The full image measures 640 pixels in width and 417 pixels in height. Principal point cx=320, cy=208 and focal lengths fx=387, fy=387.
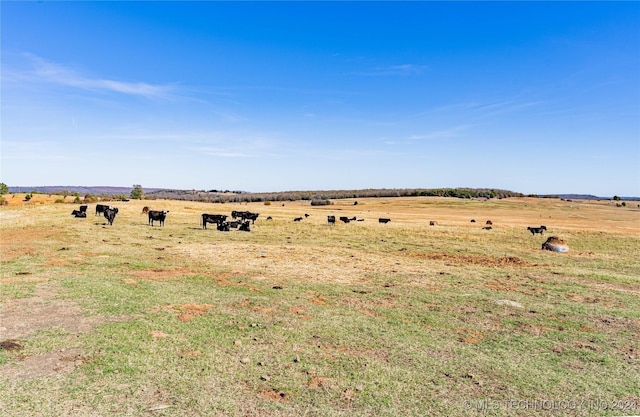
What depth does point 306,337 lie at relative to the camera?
9.47m

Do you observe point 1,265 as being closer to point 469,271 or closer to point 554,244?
point 469,271

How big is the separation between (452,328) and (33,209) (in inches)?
2029

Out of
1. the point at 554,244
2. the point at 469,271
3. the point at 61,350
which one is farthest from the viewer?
the point at 554,244

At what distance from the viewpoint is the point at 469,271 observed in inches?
763

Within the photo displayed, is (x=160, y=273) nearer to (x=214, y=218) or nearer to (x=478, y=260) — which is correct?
(x=478, y=260)

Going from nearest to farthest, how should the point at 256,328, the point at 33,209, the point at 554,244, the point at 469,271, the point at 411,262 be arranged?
the point at 256,328 → the point at 469,271 → the point at 411,262 → the point at 554,244 → the point at 33,209

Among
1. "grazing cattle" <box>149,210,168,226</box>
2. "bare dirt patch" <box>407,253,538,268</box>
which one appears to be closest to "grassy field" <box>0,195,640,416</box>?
"bare dirt patch" <box>407,253,538,268</box>

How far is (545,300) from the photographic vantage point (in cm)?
1408

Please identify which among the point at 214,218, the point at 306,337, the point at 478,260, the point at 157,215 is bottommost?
the point at 478,260

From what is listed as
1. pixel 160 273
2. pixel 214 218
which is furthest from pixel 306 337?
pixel 214 218

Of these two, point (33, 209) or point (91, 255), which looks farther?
point (33, 209)

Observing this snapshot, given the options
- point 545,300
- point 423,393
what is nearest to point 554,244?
point 545,300

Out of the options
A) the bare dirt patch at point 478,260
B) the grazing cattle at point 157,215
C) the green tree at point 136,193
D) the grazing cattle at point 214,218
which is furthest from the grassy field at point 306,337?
the green tree at point 136,193

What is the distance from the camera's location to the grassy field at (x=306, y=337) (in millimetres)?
6641
